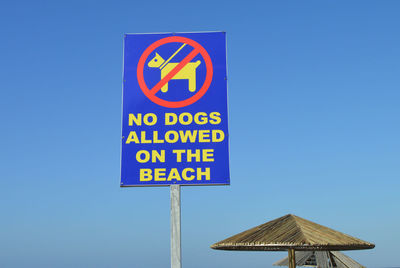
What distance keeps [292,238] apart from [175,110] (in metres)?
2.97

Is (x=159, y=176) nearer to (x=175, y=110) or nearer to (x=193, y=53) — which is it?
(x=175, y=110)

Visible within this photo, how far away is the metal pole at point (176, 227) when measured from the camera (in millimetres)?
7871

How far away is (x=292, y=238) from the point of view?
24.5ft

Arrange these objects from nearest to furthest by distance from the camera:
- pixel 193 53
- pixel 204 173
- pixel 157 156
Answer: pixel 204 173
pixel 157 156
pixel 193 53

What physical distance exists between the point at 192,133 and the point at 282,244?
241cm

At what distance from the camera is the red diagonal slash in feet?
28.2

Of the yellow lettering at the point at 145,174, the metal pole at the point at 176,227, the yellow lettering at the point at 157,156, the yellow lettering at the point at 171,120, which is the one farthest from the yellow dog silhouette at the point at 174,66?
the metal pole at the point at 176,227

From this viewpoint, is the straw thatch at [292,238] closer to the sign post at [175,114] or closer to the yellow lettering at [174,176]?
the sign post at [175,114]

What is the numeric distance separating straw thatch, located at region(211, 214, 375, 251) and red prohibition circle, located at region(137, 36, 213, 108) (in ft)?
8.31

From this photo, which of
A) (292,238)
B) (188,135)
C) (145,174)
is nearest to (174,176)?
(145,174)

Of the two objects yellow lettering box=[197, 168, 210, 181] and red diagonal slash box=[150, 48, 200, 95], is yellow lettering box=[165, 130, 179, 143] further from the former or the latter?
red diagonal slash box=[150, 48, 200, 95]

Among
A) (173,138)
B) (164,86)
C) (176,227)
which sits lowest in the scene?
(176,227)

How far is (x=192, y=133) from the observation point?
830 centimetres

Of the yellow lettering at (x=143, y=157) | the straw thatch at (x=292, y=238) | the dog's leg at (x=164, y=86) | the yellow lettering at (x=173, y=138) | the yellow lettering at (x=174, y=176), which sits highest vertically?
the dog's leg at (x=164, y=86)
